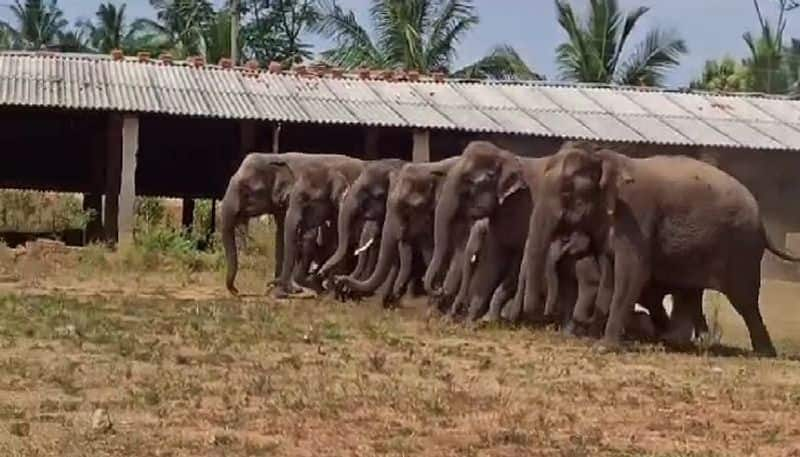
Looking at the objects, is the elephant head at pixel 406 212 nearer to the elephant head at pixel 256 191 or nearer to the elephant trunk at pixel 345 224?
the elephant trunk at pixel 345 224

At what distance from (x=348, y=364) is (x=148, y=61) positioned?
1872 centimetres

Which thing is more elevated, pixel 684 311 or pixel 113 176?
pixel 113 176

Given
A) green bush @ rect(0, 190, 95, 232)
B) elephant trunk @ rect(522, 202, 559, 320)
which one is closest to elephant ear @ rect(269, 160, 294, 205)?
elephant trunk @ rect(522, 202, 559, 320)

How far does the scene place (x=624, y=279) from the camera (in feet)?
43.8

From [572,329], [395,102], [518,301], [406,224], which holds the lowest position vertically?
[572,329]

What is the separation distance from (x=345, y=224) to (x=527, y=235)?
3.84m

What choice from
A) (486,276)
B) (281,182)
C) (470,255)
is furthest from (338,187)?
(486,276)

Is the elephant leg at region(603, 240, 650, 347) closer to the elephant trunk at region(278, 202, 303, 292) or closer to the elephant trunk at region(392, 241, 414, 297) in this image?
the elephant trunk at region(392, 241, 414, 297)

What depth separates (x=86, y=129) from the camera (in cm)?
3105

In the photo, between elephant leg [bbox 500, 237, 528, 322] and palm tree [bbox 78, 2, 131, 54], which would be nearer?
elephant leg [bbox 500, 237, 528, 322]

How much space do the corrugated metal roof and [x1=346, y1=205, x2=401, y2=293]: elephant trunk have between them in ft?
29.6

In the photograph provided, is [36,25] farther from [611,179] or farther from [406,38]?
[611,179]

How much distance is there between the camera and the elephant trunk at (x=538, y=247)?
45.8ft

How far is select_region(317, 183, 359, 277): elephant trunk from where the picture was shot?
18703 millimetres
